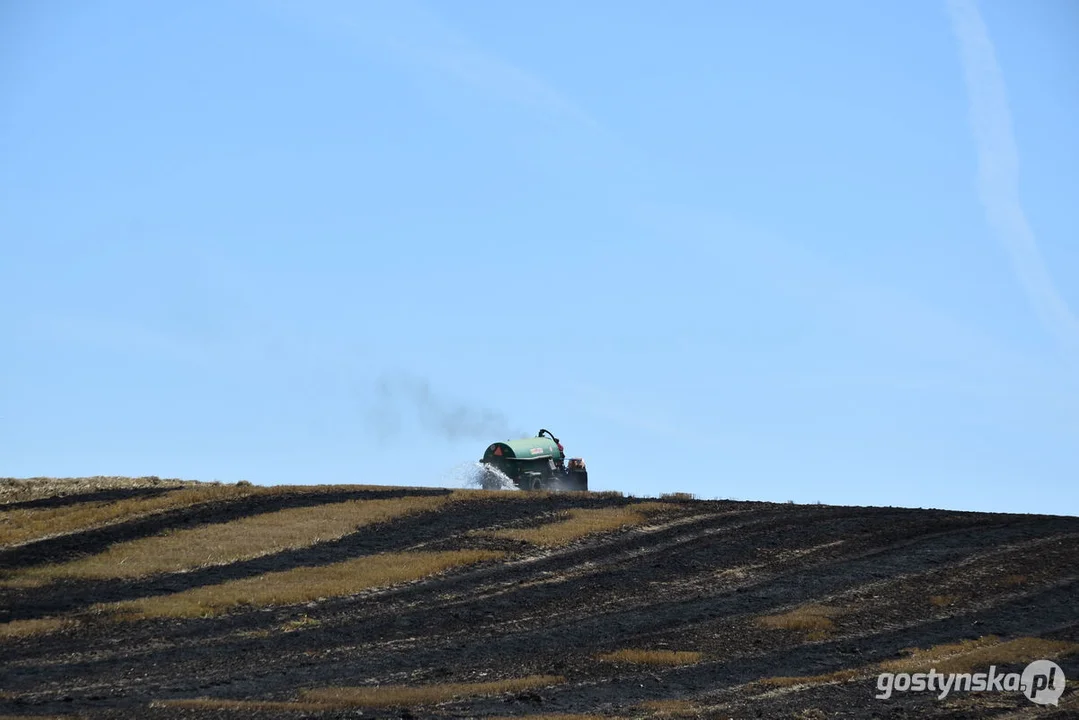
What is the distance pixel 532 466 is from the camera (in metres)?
55.0

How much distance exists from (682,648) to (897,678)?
5139mm

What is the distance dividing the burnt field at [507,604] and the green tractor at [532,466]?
814cm

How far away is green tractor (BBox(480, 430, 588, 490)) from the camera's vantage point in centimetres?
5453

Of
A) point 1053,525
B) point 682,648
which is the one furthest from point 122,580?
point 1053,525

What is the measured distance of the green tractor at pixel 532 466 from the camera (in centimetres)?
5453

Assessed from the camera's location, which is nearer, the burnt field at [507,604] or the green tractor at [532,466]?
the burnt field at [507,604]

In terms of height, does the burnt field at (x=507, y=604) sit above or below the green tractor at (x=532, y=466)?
below

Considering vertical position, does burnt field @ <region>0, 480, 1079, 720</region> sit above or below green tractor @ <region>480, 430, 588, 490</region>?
below

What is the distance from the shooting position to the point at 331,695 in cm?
2191

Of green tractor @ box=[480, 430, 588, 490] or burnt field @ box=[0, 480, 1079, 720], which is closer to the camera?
burnt field @ box=[0, 480, 1079, 720]

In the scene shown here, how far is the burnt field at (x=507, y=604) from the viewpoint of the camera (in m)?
22.3

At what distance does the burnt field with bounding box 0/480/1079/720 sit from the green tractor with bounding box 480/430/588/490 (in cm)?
814

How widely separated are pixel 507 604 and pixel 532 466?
950 inches

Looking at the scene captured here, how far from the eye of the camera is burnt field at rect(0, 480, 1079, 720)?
880 inches
